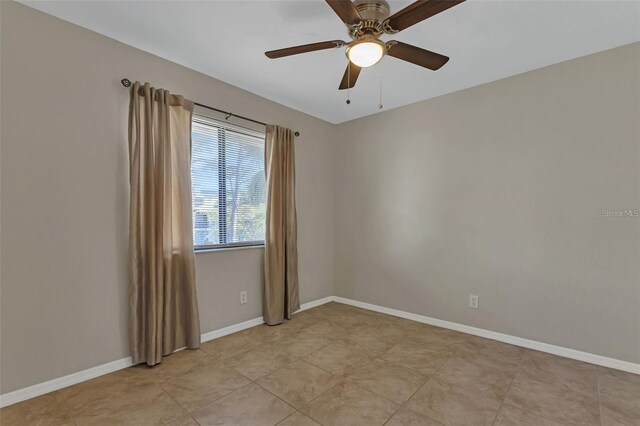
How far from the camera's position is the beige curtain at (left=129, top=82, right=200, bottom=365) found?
223 centimetres

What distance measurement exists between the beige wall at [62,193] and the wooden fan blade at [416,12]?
1936mm

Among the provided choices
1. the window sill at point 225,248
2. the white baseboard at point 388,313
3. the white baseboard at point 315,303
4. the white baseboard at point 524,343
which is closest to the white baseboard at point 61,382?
the white baseboard at point 388,313

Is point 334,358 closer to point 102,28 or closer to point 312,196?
point 312,196

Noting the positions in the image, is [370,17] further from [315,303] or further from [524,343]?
[315,303]

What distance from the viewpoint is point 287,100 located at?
3.36m

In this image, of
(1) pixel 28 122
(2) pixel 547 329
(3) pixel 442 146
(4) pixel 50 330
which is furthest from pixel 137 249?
(2) pixel 547 329

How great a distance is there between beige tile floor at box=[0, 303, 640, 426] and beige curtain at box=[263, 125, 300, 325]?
0.56 meters

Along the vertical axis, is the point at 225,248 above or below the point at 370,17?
below

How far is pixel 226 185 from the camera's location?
298 cm

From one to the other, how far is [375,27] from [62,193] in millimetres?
2300

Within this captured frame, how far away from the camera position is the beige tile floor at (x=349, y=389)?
1.71 meters

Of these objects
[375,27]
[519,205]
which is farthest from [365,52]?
[519,205]

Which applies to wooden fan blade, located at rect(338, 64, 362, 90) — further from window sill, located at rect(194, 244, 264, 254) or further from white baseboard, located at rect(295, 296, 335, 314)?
white baseboard, located at rect(295, 296, 335, 314)

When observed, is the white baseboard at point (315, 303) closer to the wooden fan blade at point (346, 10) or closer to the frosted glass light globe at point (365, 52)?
the frosted glass light globe at point (365, 52)
